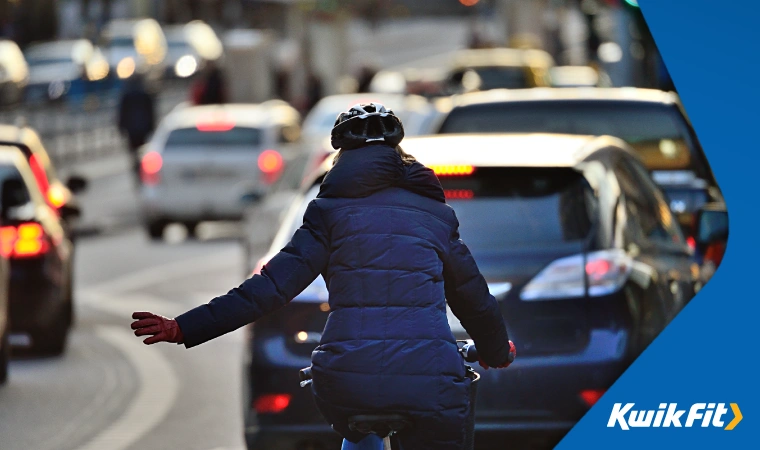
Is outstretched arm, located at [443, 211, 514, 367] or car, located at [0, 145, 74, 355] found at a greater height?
outstretched arm, located at [443, 211, 514, 367]

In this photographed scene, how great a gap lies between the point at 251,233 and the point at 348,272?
33.4 ft

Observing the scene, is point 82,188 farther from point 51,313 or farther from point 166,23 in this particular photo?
point 166,23

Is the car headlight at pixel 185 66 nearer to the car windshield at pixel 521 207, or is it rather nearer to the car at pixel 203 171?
the car at pixel 203 171

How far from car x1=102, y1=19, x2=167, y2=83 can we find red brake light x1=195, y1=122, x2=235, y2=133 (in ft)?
85.6

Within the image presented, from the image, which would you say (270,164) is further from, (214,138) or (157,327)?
(157,327)

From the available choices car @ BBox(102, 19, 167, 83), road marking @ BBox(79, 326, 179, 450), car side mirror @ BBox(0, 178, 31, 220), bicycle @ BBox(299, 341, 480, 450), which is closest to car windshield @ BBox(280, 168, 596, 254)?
bicycle @ BBox(299, 341, 480, 450)

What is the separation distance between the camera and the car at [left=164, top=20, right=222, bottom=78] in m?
53.1

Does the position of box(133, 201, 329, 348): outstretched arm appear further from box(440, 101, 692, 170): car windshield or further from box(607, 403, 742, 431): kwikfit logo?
box(440, 101, 692, 170): car windshield

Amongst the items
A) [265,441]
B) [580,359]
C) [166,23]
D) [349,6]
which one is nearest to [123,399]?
[265,441]

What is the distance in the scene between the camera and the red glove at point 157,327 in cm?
465

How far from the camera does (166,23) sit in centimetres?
6600

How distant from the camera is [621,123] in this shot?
1020cm

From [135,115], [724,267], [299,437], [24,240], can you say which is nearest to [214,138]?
[135,115]

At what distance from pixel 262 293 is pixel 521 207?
2.38 meters
